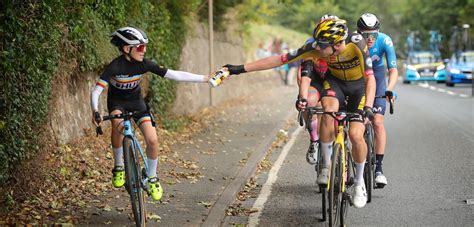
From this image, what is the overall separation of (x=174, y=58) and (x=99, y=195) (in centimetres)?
782

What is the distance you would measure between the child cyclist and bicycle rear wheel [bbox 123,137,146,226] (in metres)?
0.39

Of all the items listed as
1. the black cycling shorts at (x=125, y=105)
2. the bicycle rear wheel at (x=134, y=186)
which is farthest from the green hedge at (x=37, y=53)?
the bicycle rear wheel at (x=134, y=186)

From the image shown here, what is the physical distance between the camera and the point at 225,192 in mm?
9648

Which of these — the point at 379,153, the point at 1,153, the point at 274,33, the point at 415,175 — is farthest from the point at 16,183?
the point at 274,33

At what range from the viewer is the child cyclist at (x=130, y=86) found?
7.80m

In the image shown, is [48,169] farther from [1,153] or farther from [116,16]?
[116,16]

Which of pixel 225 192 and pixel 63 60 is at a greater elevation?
pixel 63 60

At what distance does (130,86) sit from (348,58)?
2095mm

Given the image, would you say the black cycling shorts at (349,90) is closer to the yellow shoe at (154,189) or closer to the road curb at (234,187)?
the road curb at (234,187)

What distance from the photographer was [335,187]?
7547mm

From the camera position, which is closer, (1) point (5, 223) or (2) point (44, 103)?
(1) point (5, 223)

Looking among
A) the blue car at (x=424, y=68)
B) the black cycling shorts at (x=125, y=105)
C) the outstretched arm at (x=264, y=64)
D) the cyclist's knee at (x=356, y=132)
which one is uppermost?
the outstretched arm at (x=264, y=64)

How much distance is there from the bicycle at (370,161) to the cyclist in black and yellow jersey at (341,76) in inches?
23.3

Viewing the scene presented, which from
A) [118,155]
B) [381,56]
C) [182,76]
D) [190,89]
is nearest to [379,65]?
[381,56]
